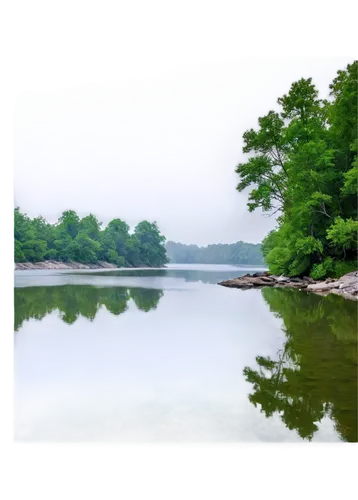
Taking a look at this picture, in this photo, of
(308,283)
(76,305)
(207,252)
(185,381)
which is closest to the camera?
(185,381)

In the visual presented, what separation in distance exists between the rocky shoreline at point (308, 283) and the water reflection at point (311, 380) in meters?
3.40

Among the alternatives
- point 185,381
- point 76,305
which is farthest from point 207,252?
point 76,305

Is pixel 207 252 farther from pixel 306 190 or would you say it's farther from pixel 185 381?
pixel 306 190

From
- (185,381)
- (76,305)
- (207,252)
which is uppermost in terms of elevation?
(207,252)

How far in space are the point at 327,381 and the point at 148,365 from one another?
50.8 inches

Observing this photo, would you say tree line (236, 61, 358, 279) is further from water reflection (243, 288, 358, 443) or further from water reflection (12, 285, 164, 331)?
water reflection (243, 288, 358, 443)

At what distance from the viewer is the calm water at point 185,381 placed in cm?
175

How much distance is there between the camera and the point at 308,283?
432 inches

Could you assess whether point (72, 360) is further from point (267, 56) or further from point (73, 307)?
point (73, 307)

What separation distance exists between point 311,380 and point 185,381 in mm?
823

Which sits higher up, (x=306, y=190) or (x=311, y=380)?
(x=306, y=190)

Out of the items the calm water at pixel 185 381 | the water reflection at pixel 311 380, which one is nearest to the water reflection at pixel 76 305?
the calm water at pixel 185 381

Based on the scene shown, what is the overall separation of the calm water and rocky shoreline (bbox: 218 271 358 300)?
119 inches
